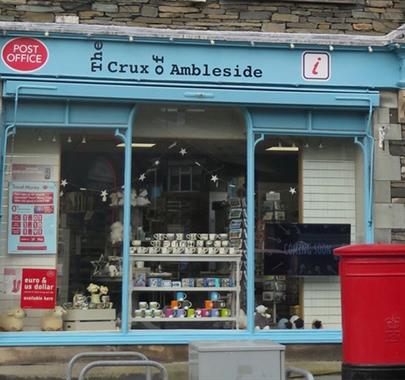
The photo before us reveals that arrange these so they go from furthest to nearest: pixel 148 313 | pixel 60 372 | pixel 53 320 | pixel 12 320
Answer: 1. pixel 148 313
2. pixel 53 320
3. pixel 12 320
4. pixel 60 372

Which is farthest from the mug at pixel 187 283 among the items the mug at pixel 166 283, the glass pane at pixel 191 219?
the mug at pixel 166 283

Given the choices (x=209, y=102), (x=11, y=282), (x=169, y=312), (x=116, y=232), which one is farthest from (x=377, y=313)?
(x=11, y=282)

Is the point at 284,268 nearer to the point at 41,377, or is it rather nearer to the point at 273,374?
the point at 41,377

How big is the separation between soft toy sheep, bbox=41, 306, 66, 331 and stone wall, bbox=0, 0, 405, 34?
11.8ft

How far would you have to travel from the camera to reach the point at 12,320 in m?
8.08

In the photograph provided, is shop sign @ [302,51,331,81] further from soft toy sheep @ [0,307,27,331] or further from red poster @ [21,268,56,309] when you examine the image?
soft toy sheep @ [0,307,27,331]

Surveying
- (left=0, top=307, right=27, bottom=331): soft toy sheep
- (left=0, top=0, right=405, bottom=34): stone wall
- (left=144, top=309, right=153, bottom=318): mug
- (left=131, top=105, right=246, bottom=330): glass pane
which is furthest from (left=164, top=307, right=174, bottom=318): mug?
(left=0, top=0, right=405, bottom=34): stone wall

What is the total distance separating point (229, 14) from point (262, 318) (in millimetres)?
3943

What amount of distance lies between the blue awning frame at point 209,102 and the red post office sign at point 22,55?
0.74 feet

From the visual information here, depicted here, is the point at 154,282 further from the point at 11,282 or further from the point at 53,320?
the point at 11,282

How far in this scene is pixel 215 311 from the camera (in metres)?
8.62

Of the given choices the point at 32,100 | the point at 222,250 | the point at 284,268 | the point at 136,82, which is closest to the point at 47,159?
the point at 32,100

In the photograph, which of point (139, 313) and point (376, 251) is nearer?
point (376, 251)

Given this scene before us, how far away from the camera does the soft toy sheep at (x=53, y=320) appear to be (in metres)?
8.19
